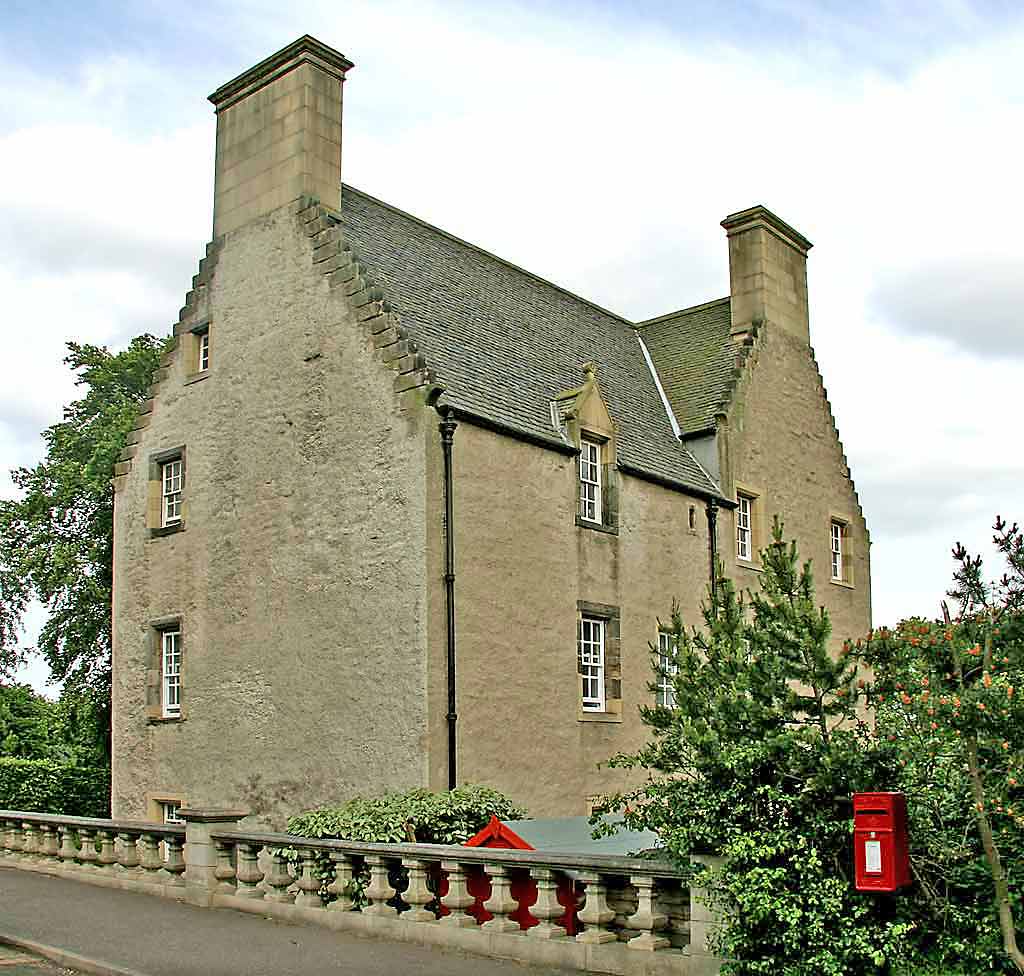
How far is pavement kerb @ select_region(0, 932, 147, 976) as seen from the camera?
34.3ft

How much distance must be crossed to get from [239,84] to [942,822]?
58.4 ft

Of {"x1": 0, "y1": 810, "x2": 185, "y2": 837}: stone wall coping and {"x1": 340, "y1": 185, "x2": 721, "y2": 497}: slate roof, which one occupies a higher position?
{"x1": 340, "y1": 185, "x2": 721, "y2": 497}: slate roof

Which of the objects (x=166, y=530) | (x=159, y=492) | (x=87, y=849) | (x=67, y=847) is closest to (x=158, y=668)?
(x=166, y=530)

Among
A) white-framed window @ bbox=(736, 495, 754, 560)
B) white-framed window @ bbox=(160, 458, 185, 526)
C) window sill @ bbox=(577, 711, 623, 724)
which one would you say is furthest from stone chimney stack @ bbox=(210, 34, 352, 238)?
white-framed window @ bbox=(736, 495, 754, 560)

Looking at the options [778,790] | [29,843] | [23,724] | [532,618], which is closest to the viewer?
[778,790]

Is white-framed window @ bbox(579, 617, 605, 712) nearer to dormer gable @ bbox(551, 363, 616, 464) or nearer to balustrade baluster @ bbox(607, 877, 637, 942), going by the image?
dormer gable @ bbox(551, 363, 616, 464)

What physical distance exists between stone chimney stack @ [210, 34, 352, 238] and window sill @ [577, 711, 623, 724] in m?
9.32

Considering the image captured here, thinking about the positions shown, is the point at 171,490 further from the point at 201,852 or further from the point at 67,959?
the point at 67,959

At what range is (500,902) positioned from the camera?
445 inches

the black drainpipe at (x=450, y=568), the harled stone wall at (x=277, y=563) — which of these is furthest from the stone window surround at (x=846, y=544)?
the harled stone wall at (x=277, y=563)

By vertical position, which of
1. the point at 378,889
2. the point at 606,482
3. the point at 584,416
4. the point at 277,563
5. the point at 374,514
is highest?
the point at 584,416

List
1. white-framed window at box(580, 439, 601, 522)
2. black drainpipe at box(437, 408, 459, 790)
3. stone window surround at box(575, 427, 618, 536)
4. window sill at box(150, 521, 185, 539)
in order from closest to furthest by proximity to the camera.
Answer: black drainpipe at box(437, 408, 459, 790), white-framed window at box(580, 439, 601, 522), stone window surround at box(575, 427, 618, 536), window sill at box(150, 521, 185, 539)

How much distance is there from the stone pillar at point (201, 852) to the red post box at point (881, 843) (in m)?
8.30

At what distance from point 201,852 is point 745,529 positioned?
13702 mm
